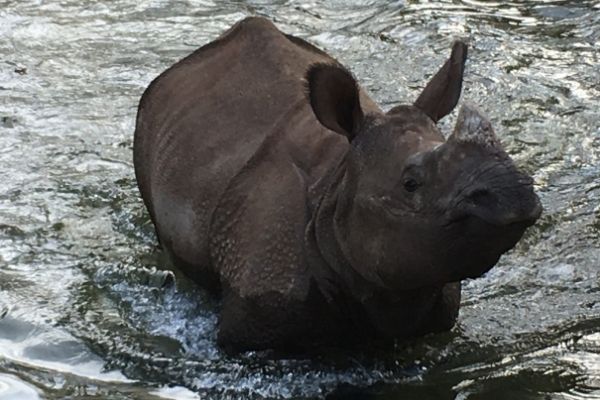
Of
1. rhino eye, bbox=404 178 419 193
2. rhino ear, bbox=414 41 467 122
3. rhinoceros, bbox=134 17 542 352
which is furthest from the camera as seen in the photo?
rhino ear, bbox=414 41 467 122

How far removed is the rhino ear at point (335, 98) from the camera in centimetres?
527

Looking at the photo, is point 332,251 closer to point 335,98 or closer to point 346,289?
point 346,289

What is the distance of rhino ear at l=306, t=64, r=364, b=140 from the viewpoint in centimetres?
527

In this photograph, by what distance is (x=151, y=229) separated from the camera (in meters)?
7.55

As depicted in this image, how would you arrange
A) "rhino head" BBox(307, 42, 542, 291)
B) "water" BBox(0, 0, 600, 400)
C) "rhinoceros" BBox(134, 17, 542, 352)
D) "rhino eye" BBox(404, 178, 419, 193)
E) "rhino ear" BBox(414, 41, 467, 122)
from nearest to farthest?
"rhino head" BBox(307, 42, 542, 291) → "rhinoceros" BBox(134, 17, 542, 352) → "rhino eye" BBox(404, 178, 419, 193) → "rhino ear" BBox(414, 41, 467, 122) → "water" BBox(0, 0, 600, 400)

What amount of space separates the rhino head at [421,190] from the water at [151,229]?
91 centimetres

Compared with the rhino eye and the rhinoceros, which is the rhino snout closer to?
the rhinoceros

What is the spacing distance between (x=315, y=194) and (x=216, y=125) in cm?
97

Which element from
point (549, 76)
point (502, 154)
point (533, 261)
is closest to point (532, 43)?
point (549, 76)

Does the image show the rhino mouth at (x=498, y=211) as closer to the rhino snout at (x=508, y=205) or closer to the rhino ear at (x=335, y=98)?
the rhino snout at (x=508, y=205)

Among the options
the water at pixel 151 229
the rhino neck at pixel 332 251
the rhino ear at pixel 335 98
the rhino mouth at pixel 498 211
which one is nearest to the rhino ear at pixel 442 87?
the rhino ear at pixel 335 98

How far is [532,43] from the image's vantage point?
34.1ft

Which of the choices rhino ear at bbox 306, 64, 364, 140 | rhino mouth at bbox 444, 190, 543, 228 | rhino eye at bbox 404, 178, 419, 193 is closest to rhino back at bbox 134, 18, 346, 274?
rhino ear at bbox 306, 64, 364, 140

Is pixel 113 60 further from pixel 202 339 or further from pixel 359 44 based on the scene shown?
pixel 202 339
